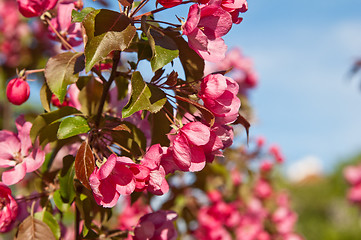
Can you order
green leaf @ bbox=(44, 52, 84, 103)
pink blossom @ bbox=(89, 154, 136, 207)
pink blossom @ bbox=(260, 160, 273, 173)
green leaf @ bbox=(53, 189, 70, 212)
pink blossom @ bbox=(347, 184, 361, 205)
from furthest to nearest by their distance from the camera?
pink blossom @ bbox=(347, 184, 361, 205) < pink blossom @ bbox=(260, 160, 273, 173) < green leaf @ bbox=(53, 189, 70, 212) < green leaf @ bbox=(44, 52, 84, 103) < pink blossom @ bbox=(89, 154, 136, 207)

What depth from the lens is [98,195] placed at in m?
0.76

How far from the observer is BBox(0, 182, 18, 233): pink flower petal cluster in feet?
Answer: 2.94

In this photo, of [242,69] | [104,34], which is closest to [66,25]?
[104,34]

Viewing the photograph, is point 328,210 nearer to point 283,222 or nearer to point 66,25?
point 283,222

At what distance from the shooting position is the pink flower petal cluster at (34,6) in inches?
39.2

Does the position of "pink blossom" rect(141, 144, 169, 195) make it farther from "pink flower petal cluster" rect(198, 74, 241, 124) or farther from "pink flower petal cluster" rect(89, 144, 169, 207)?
"pink flower petal cluster" rect(198, 74, 241, 124)

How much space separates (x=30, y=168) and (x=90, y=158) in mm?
239

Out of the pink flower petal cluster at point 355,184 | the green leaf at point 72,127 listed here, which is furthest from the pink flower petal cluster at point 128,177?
the pink flower petal cluster at point 355,184

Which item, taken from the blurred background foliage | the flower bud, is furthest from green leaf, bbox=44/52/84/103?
the blurred background foliage

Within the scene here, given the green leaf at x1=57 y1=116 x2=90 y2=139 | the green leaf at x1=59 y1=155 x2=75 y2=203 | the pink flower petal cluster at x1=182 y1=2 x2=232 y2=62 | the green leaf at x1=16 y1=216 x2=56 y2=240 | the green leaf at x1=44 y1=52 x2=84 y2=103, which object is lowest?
the green leaf at x1=16 y1=216 x2=56 y2=240

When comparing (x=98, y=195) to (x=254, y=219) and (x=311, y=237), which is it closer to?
(x=254, y=219)

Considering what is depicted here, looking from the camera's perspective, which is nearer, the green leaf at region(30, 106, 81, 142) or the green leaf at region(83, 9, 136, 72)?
the green leaf at region(83, 9, 136, 72)

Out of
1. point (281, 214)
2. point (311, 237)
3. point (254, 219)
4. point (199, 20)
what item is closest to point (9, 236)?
point (254, 219)

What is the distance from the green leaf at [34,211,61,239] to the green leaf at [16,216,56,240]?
0.04 m
